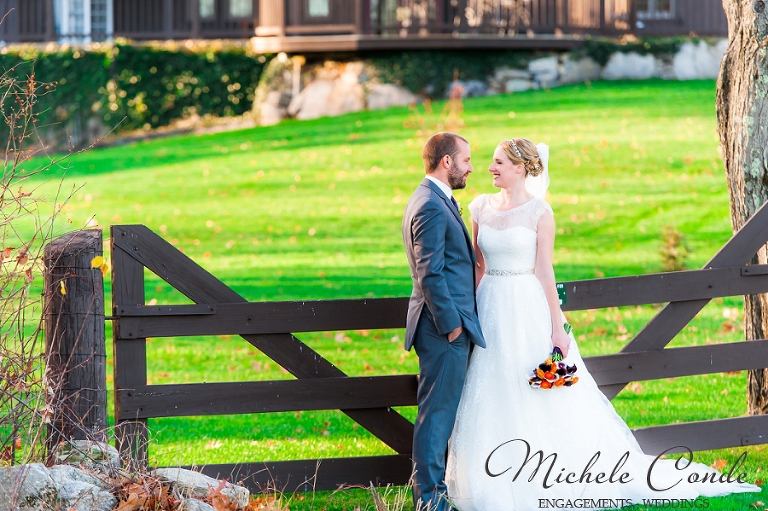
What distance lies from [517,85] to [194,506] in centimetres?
2173

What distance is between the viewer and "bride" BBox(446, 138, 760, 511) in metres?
5.18

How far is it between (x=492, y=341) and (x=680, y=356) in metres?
1.34

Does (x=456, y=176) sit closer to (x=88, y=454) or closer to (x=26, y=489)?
(x=88, y=454)

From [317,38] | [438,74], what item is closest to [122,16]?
[317,38]

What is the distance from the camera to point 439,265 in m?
4.90

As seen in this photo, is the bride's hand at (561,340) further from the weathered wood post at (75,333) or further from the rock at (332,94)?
the rock at (332,94)

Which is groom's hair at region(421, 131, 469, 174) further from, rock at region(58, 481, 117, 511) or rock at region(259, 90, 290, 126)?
rock at region(259, 90, 290, 126)

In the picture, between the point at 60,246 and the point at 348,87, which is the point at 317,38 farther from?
the point at 60,246

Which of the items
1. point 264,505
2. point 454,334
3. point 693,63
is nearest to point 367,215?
point 454,334

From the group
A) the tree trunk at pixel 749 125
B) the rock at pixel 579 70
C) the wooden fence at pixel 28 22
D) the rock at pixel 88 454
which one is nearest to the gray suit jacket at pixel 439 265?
the rock at pixel 88 454

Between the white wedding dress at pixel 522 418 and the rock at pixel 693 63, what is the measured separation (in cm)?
2147

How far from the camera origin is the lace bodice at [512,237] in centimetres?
534

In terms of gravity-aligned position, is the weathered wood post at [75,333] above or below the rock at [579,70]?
below

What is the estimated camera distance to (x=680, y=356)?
5812 millimetres
